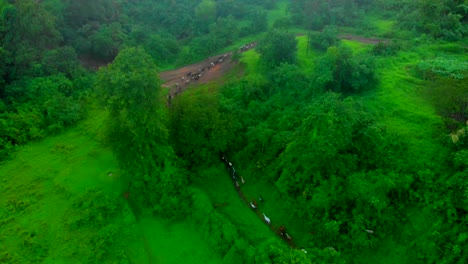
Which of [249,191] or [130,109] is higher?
[130,109]

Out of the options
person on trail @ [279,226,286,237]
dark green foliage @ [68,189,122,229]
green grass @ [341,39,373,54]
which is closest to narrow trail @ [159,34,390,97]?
green grass @ [341,39,373,54]

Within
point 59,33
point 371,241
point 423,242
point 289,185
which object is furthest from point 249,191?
point 59,33

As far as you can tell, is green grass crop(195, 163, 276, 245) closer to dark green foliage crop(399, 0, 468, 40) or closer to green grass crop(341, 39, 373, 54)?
green grass crop(341, 39, 373, 54)

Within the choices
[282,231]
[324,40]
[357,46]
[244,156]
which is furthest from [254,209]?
[357,46]

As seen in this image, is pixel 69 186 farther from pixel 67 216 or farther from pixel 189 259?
pixel 189 259

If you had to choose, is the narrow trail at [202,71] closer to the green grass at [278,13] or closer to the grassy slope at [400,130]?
the grassy slope at [400,130]

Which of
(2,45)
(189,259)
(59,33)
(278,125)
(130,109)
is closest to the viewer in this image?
(189,259)

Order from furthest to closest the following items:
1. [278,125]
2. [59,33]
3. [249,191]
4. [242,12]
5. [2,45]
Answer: [242,12] < [59,33] < [2,45] < [278,125] < [249,191]
